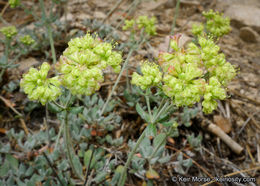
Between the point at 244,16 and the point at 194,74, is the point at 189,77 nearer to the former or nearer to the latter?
the point at 194,74

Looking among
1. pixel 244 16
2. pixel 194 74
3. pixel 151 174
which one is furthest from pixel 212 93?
pixel 244 16

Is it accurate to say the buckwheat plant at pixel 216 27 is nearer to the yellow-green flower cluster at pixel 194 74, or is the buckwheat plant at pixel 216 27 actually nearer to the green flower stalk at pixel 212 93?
the yellow-green flower cluster at pixel 194 74

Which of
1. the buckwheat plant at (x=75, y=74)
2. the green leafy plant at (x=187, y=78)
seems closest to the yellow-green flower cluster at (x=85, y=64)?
the buckwheat plant at (x=75, y=74)

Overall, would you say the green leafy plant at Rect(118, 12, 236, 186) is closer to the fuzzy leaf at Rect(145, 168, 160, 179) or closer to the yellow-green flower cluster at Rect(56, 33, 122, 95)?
the yellow-green flower cluster at Rect(56, 33, 122, 95)

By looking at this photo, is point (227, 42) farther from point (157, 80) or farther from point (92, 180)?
point (92, 180)

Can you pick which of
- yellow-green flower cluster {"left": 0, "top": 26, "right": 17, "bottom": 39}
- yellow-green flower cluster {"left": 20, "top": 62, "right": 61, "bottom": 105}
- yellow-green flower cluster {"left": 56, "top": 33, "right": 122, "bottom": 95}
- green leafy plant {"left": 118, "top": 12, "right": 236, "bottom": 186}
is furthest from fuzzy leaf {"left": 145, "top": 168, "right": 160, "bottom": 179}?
yellow-green flower cluster {"left": 0, "top": 26, "right": 17, "bottom": 39}

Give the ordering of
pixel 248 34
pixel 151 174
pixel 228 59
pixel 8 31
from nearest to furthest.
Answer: pixel 151 174, pixel 8 31, pixel 228 59, pixel 248 34
